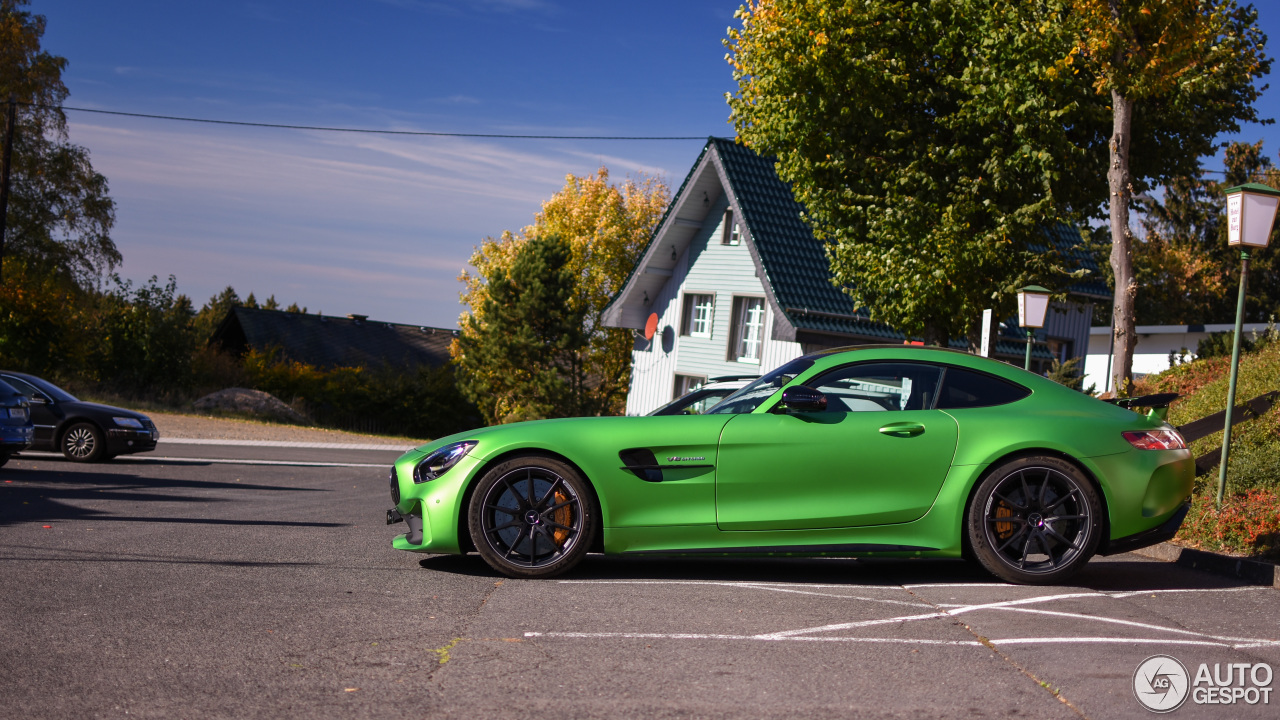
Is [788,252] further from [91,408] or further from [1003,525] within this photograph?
[1003,525]

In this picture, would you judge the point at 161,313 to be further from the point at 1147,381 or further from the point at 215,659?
the point at 215,659

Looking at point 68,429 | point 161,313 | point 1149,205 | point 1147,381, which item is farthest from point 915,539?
point 1149,205

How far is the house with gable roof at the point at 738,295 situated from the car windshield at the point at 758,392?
19.3 m

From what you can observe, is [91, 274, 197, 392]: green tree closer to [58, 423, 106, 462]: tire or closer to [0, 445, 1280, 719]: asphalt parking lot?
[58, 423, 106, 462]: tire

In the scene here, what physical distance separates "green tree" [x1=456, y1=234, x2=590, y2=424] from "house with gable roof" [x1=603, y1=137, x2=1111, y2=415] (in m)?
9.24

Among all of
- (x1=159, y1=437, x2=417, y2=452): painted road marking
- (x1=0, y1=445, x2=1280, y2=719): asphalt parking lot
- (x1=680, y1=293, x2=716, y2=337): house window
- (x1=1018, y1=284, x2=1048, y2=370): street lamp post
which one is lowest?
(x1=159, y1=437, x2=417, y2=452): painted road marking

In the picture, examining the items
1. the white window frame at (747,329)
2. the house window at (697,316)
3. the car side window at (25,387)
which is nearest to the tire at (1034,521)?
the car side window at (25,387)

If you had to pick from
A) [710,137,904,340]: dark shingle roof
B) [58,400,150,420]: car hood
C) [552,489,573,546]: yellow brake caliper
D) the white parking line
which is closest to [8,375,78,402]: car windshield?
[58,400,150,420]: car hood

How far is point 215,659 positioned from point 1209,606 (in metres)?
5.34

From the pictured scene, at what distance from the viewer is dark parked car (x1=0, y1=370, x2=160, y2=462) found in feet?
53.3

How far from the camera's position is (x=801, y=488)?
634 centimetres

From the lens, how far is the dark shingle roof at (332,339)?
60.2 metres

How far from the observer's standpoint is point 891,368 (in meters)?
6.71

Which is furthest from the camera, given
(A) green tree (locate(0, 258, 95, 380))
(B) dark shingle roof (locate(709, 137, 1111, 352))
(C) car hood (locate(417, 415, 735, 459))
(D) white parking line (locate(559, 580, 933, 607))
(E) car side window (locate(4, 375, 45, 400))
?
(A) green tree (locate(0, 258, 95, 380))
